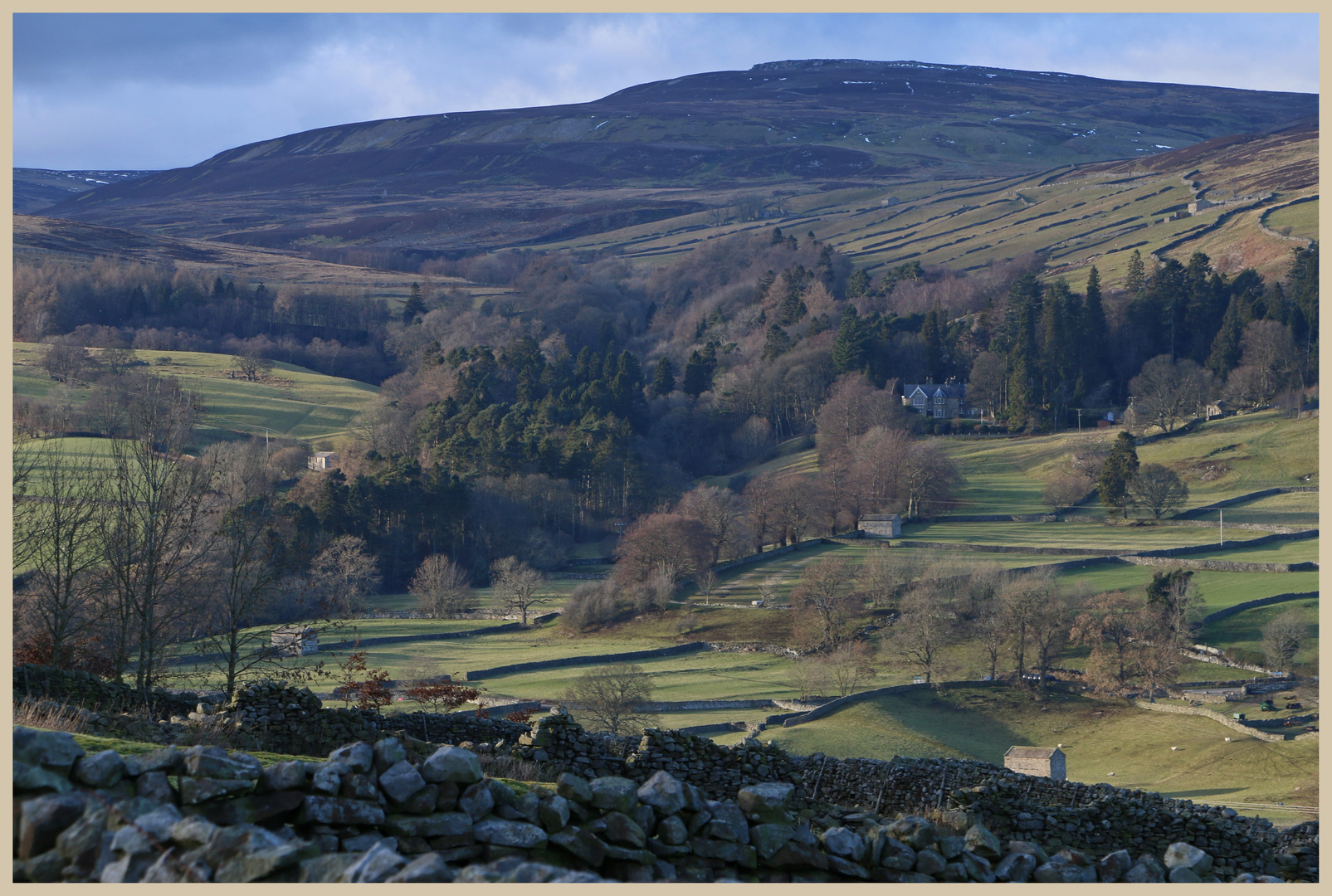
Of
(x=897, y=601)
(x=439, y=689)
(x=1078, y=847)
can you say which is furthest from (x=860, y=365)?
(x=1078, y=847)

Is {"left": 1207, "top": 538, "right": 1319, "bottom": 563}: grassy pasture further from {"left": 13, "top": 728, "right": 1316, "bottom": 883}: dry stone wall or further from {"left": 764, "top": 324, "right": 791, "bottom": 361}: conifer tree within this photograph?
{"left": 13, "top": 728, "right": 1316, "bottom": 883}: dry stone wall

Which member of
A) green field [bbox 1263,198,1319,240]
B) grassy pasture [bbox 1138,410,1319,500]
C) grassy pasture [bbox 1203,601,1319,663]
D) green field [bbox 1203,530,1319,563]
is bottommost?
grassy pasture [bbox 1203,601,1319,663]

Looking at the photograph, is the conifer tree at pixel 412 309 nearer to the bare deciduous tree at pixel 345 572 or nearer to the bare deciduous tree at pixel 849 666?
the bare deciduous tree at pixel 345 572

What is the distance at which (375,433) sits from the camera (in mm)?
109125

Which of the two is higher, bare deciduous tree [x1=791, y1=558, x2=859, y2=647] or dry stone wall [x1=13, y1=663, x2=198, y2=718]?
dry stone wall [x1=13, y1=663, x2=198, y2=718]

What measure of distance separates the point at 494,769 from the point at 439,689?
50.5 feet

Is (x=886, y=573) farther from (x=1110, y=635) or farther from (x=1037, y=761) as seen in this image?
(x=1037, y=761)

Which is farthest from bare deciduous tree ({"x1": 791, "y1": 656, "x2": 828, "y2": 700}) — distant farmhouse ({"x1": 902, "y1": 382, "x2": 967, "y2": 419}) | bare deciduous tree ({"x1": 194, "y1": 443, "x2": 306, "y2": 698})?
distant farmhouse ({"x1": 902, "y1": 382, "x2": 967, "y2": 419})

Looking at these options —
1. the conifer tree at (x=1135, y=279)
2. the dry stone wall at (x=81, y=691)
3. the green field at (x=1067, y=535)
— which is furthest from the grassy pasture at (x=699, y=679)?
the conifer tree at (x=1135, y=279)

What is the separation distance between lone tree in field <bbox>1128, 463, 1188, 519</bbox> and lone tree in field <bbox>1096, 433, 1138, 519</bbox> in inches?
22.0

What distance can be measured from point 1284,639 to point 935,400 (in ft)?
223

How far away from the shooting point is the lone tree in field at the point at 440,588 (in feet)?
256

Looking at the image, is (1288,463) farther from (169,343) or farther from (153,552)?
(169,343)

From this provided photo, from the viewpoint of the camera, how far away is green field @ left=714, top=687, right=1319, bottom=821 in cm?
4025
